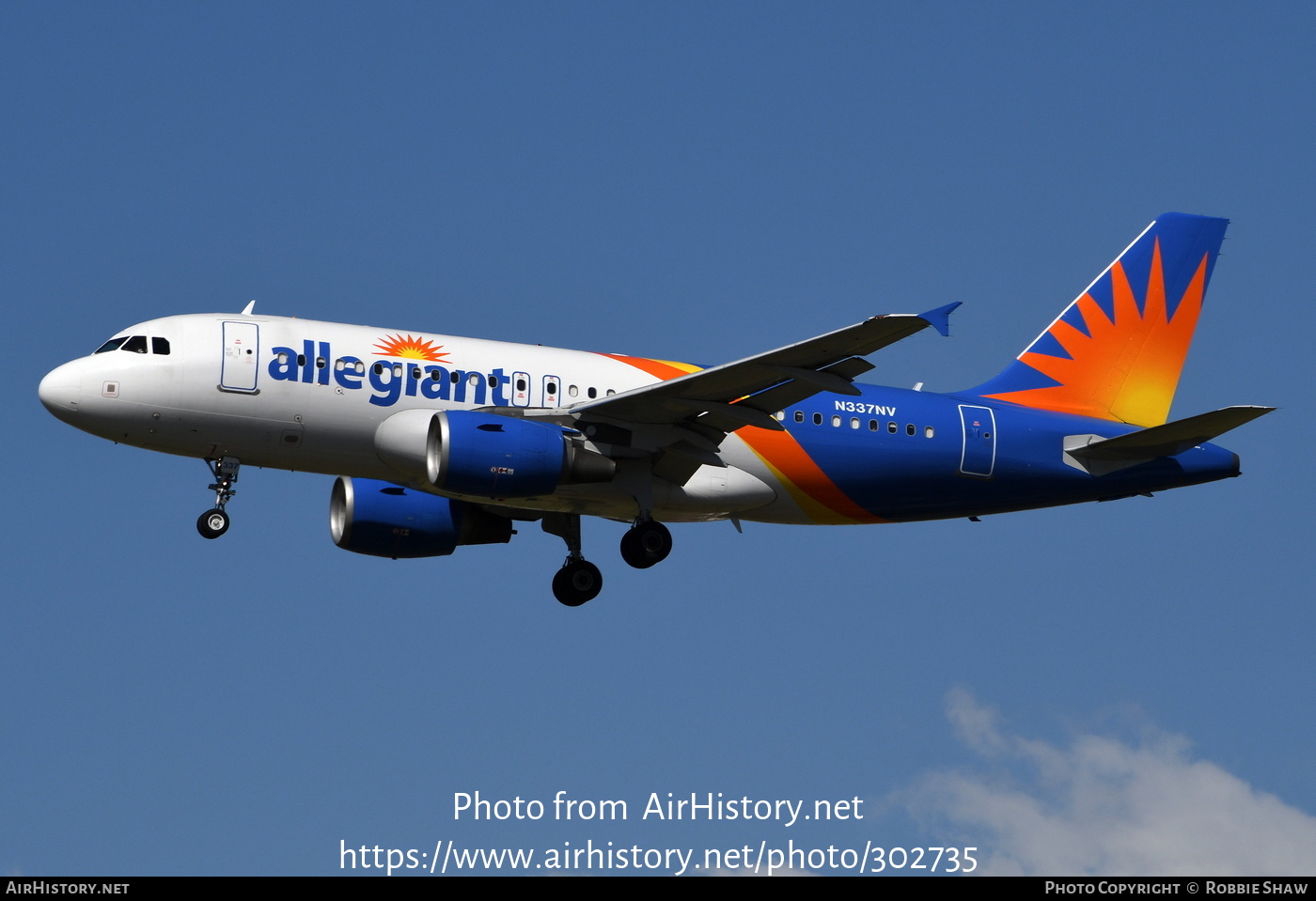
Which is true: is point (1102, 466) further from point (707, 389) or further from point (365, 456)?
point (365, 456)

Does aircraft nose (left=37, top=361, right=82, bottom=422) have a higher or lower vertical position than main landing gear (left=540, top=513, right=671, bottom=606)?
higher

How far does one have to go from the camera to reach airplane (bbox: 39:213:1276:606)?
29.7m

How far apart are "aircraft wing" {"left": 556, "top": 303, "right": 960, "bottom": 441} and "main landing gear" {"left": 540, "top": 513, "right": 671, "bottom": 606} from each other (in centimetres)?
229

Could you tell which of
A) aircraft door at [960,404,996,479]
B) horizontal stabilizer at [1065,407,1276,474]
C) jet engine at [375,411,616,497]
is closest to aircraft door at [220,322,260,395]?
jet engine at [375,411,616,497]

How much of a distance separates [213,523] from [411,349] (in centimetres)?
475

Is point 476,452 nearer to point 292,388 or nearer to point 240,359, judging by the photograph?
point 292,388

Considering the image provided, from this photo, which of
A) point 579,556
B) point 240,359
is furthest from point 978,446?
point 240,359

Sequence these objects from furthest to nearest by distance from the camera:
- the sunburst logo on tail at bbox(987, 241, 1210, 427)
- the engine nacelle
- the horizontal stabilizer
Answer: the sunburst logo on tail at bbox(987, 241, 1210, 427) < the engine nacelle < the horizontal stabilizer

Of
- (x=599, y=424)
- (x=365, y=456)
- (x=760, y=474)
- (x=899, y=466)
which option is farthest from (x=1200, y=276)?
(x=365, y=456)

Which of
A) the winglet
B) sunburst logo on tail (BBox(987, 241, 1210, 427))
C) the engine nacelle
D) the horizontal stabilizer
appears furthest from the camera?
sunburst logo on tail (BBox(987, 241, 1210, 427))

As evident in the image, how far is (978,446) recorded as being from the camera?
3406 centimetres

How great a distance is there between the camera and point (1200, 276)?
39.0m

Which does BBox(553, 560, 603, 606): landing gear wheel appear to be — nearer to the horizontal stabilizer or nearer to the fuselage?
the fuselage

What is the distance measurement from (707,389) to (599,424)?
227cm
